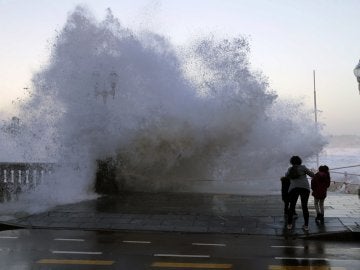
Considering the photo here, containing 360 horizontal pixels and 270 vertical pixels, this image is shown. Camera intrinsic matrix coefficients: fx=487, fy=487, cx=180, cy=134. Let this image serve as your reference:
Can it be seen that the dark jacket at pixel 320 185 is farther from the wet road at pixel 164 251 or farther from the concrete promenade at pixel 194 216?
the wet road at pixel 164 251

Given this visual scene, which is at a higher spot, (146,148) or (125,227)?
(146,148)

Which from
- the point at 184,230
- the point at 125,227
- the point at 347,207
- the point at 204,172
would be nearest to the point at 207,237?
the point at 184,230

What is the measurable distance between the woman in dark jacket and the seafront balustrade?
28.3 feet

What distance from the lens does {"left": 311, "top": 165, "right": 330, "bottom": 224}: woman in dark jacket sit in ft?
34.8

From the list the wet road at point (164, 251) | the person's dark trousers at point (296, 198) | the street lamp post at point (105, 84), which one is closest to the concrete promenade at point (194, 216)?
the person's dark trousers at point (296, 198)

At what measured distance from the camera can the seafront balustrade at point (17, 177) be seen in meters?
14.5

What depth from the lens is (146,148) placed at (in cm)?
1745

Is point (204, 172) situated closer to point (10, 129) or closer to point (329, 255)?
point (10, 129)

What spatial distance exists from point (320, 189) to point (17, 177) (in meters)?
9.06

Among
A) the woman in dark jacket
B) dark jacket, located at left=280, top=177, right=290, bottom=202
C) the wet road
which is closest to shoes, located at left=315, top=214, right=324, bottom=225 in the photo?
the woman in dark jacket

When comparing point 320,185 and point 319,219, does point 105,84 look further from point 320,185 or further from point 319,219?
point 319,219

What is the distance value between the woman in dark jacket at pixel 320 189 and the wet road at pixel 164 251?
1527 mm

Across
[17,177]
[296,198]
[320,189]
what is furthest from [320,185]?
[17,177]

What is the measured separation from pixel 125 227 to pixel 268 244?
124 inches
